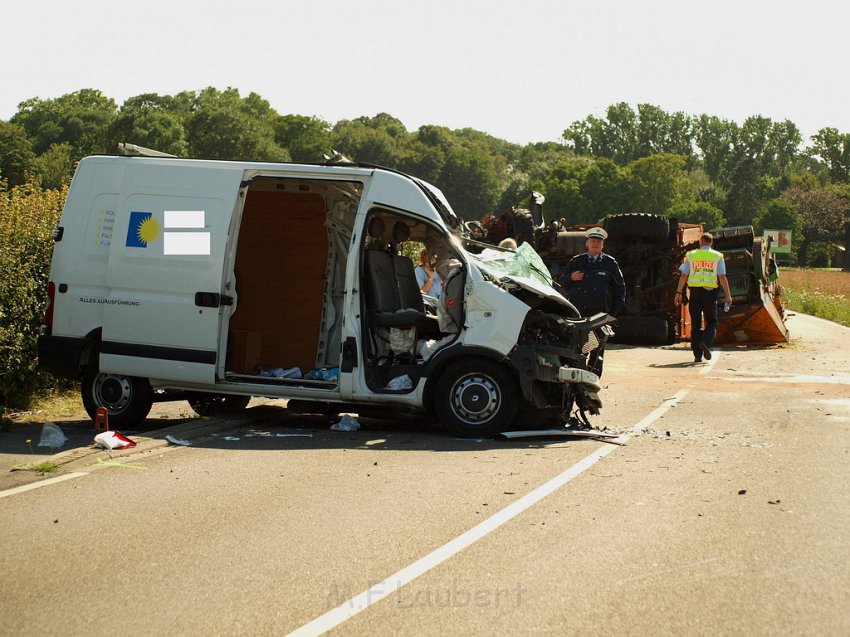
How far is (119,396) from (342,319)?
7.17ft

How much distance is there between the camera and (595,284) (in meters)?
12.2

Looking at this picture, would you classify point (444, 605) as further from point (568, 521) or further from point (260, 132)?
point (260, 132)

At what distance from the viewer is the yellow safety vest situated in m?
18.9

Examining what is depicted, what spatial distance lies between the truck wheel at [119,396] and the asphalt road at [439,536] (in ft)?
2.70

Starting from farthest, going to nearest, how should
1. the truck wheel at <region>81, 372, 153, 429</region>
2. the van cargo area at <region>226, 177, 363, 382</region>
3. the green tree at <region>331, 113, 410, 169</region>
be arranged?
1. the green tree at <region>331, 113, 410, 169</region>
2. the van cargo area at <region>226, 177, 363, 382</region>
3. the truck wheel at <region>81, 372, 153, 429</region>

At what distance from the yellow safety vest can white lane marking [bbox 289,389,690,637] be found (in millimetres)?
10321

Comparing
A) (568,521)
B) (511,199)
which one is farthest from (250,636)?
(511,199)

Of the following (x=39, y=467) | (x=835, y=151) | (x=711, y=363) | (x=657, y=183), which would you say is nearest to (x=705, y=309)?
(x=711, y=363)

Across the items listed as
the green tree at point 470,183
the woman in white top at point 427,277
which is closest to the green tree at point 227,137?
the green tree at point 470,183

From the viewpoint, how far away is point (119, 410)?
35.2 ft

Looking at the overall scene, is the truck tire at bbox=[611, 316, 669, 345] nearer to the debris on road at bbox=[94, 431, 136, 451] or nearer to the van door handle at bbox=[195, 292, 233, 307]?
the van door handle at bbox=[195, 292, 233, 307]

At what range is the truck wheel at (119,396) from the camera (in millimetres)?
10688

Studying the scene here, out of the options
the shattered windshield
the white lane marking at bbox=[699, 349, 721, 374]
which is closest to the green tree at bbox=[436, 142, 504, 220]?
the white lane marking at bbox=[699, 349, 721, 374]

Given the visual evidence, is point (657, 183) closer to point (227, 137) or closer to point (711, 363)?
point (227, 137)
